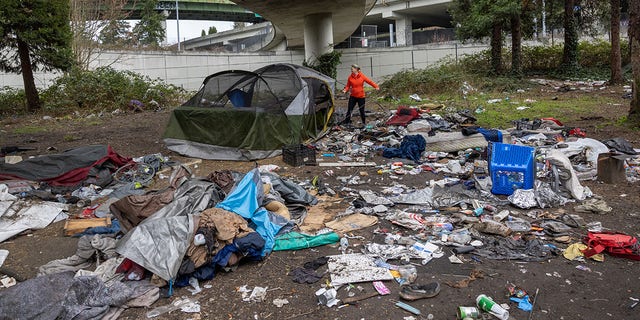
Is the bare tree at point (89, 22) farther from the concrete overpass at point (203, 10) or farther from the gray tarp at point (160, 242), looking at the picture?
the concrete overpass at point (203, 10)

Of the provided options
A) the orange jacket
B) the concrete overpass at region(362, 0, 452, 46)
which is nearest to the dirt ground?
the orange jacket

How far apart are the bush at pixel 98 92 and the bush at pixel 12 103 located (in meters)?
0.82

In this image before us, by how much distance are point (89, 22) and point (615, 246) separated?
73.0 feet

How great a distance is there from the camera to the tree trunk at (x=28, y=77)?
14.6 m

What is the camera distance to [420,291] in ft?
12.1

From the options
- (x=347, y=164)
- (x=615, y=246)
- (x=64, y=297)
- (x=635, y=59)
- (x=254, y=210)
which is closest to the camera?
(x=64, y=297)

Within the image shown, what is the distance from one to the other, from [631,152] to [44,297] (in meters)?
8.38

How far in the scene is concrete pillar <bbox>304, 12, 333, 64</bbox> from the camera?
818 inches

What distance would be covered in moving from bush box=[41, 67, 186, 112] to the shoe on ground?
14.5m

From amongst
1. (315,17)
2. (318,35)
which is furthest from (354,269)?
(315,17)

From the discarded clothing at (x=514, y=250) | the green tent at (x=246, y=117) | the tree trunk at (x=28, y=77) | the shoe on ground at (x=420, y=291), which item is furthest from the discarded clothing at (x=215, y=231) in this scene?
the tree trunk at (x=28, y=77)

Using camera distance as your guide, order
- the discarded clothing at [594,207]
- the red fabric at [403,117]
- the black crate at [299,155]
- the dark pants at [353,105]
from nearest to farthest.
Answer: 1. the discarded clothing at [594,207]
2. the black crate at [299,155]
3. the red fabric at [403,117]
4. the dark pants at [353,105]

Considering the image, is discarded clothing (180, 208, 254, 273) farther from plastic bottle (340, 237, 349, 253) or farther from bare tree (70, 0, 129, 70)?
bare tree (70, 0, 129, 70)

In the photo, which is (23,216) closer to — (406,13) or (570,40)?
(570,40)
